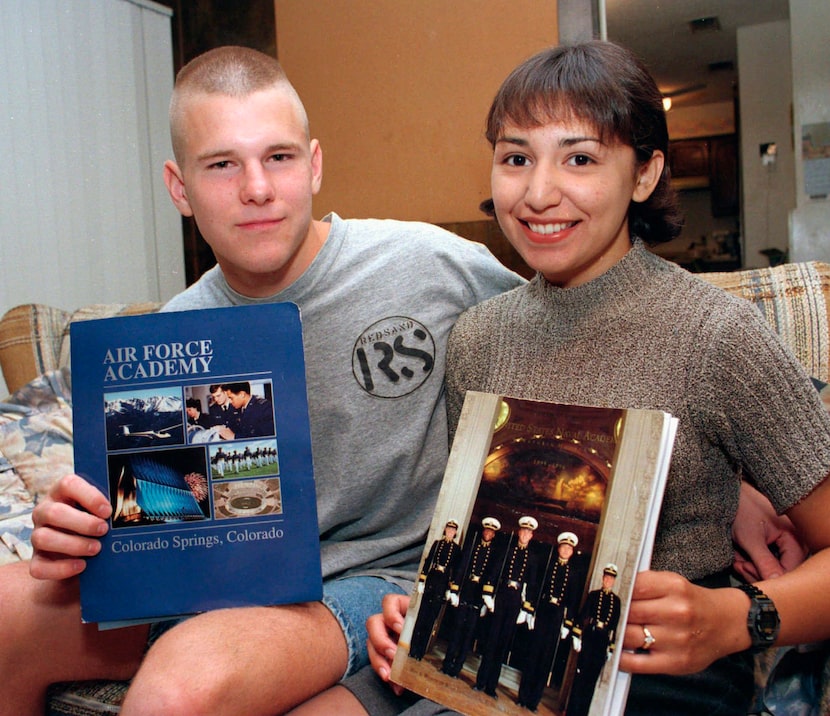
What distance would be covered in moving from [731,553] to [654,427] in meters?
0.38

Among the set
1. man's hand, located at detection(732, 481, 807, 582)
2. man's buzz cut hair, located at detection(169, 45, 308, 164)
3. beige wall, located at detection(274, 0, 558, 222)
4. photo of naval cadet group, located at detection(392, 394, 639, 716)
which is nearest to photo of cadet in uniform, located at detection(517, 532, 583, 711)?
photo of naval cadet group, located at detection(392, 394, 639, 716)

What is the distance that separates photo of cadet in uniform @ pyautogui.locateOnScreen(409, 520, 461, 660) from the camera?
81 cm

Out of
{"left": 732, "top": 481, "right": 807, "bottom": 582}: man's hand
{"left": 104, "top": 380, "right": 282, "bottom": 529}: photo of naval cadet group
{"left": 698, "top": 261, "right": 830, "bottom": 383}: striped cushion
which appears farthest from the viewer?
{"left": 698, "top": 261, "right": 830, "bottom": 383}: striped cushion

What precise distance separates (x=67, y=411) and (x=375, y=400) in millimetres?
1074

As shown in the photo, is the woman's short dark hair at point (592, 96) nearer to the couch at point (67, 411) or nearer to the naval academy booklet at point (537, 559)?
the naval academy booklet at point (537, 559)

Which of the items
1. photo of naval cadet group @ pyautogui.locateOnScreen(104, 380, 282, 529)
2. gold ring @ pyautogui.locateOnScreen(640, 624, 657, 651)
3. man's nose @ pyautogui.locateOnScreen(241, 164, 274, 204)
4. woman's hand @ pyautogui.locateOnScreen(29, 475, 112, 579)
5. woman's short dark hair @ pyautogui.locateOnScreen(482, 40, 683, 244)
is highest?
woman's short dark hair @ pyautogui.locateOnScreen(482, 40, 683, 244)

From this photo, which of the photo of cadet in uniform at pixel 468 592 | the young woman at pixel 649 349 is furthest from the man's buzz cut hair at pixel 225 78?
the photo of cadet in uniform at pixel 468 592

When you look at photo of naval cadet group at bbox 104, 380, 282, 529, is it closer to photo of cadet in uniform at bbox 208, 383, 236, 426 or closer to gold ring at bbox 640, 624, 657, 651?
photo of cadet in uniform at bbox 208, 383, 236, 426

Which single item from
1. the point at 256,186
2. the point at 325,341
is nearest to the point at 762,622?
the point at 325,341

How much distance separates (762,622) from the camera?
2.62 feet

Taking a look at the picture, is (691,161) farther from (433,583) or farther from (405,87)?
(433,583)

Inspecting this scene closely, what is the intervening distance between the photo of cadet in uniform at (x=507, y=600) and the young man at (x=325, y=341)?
32cm

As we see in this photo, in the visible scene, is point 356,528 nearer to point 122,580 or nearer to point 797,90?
point 122,580

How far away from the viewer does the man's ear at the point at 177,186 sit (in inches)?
49.2
